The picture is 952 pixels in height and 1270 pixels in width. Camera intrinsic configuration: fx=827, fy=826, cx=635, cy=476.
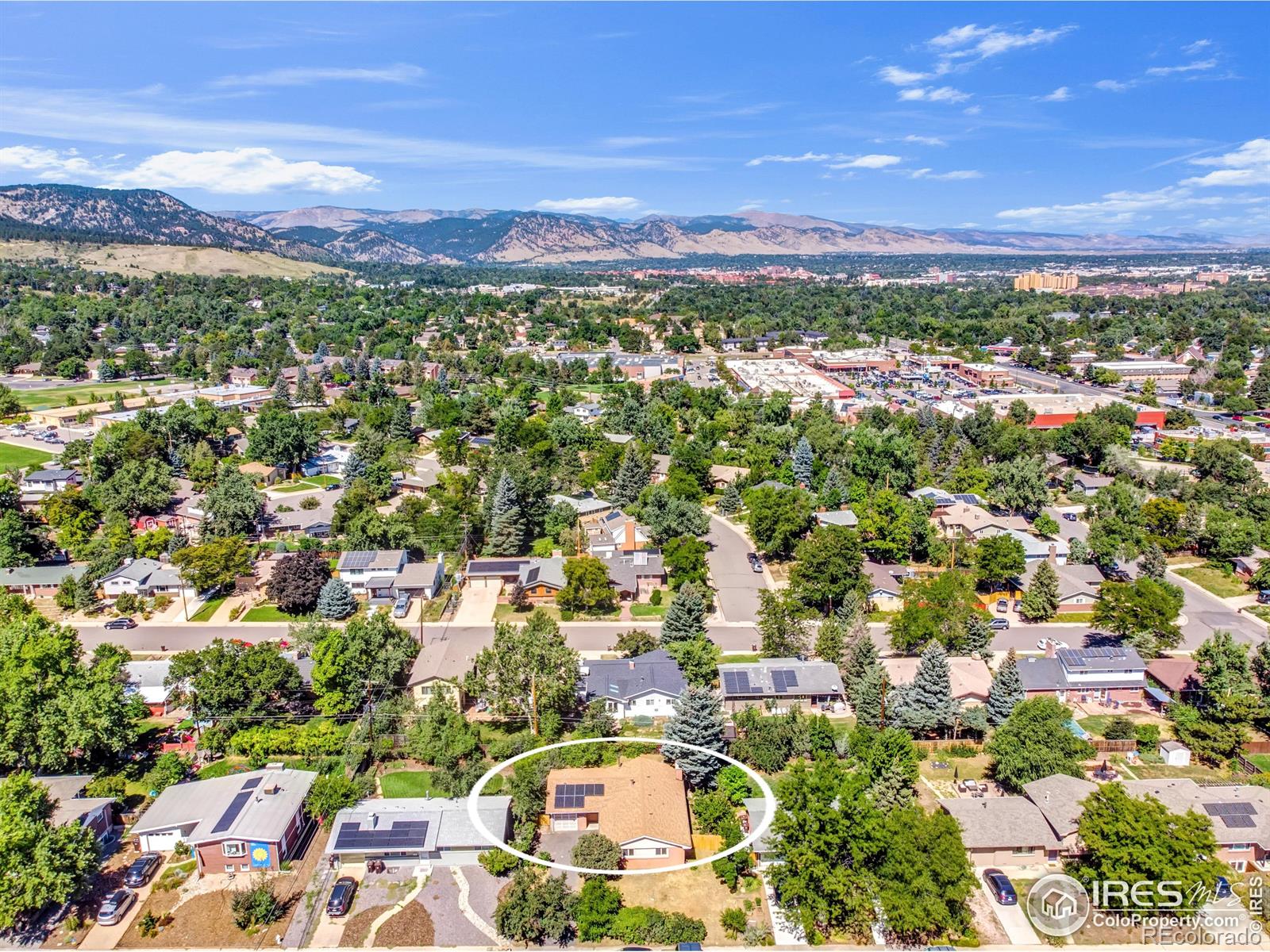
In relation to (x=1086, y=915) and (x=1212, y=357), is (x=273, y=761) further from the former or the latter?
(x=1212, y=357)

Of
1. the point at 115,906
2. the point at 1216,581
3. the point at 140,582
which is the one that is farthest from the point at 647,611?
the point at 1216,581

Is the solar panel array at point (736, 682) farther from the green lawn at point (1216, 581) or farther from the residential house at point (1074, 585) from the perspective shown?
the green lawn at point (1216, 581)

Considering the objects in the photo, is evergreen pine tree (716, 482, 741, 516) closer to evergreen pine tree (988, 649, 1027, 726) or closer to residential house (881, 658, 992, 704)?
residential house (881, 658, 992, 704)

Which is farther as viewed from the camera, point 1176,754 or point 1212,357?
point 1212,357

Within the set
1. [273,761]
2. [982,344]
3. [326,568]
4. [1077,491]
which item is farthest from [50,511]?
[982,344]

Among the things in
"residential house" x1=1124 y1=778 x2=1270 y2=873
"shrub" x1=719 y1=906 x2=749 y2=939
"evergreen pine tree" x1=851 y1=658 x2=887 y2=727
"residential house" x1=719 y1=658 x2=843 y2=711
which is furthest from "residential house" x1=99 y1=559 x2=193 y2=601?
"residential house" x1=1124 y1=778 x2=1270 y2=873

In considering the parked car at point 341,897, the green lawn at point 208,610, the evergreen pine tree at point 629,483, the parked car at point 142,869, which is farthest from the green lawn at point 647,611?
the parked car at point 142,869

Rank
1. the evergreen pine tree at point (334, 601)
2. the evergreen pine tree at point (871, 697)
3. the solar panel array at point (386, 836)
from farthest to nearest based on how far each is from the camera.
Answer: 1. the evergreen pine tree at point (334, 601)
2. the evergreen pine tree at point (871, 697)
3. the solar panel array at point (386, 836)
